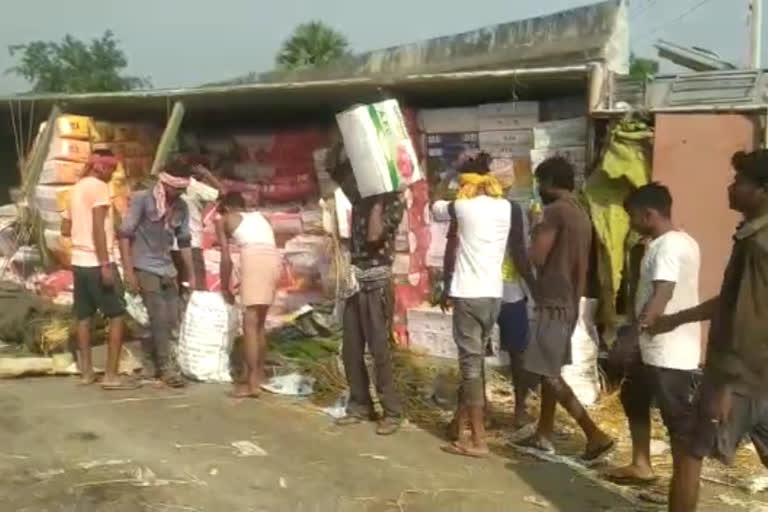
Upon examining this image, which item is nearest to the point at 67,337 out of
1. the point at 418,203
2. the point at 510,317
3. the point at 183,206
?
the point at 183,206

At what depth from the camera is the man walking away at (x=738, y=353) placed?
159 inches

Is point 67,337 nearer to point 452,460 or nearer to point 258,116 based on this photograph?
point 258,116

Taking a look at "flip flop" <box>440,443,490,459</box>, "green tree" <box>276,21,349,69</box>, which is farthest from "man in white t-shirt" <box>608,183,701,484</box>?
"green tree" <box>276,21,349,69</box>

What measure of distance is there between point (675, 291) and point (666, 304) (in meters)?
0.13

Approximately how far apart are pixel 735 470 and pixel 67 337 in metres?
5.52

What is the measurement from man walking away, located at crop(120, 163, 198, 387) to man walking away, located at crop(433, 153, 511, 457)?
99.6 inches

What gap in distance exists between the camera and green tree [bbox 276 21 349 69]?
1062 inches

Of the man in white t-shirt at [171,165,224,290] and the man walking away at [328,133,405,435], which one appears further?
the man in white t-shirt at [171,165,224,290]

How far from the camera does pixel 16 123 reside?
11961 mm

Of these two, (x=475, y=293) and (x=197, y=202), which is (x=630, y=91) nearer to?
(x=475, y=293)

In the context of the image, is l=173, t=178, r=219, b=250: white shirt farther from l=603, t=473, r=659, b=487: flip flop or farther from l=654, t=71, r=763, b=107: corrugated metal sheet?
l=603, t=473, r=659, b=487: flip flop

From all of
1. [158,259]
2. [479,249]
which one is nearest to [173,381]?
[158,259]

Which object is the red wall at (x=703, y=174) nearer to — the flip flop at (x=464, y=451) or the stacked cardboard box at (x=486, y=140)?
the stacked cardboard box at (x=486, y=140)

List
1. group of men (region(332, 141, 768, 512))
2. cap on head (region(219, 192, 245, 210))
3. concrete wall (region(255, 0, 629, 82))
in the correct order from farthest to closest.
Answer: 1. concrete wall (region(255, 0, 629, 82))
2. cap on head (region(219, 192, 245, 210))
3. group of men (region(332, 141, 768, 512))
